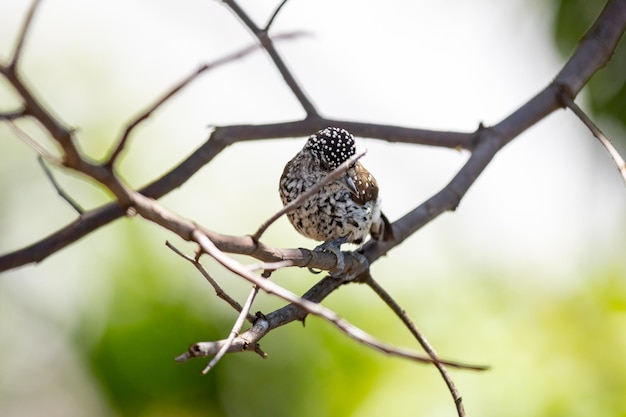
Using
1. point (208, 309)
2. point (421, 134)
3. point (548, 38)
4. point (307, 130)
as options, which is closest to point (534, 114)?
point (421, 134)

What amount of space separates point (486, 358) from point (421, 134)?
1.54m

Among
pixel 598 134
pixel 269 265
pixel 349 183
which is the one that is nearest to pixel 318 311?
pixel 269 265

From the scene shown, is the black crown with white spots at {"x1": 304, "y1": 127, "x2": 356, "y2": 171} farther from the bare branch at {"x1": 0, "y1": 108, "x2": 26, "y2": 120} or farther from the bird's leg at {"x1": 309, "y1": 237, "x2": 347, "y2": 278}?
the bare branch at {"x1": 0, "y1": 108, "x2": 26, "y2": 120}

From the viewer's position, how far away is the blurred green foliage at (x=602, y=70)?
3826 mm

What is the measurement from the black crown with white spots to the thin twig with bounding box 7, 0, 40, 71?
3.69ft

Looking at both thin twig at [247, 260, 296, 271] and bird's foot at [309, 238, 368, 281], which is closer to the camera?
thin twig at [247, 260, 296, 271]

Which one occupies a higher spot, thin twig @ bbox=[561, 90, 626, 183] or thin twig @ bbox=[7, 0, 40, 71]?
thin twig @ bbox=[7, 0, 40, 71]

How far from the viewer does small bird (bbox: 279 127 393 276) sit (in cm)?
192

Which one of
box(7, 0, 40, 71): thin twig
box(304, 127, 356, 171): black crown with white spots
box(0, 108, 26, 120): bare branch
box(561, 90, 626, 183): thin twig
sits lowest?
box(304, 127, 356, 171): black crown with white spots

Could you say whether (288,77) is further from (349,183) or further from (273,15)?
(349,183)

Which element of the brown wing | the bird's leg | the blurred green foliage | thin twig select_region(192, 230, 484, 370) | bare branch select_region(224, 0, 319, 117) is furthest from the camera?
the blurred green foliage

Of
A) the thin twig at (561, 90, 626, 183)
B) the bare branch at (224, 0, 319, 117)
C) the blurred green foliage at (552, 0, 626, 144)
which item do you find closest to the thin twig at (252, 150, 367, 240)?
the thin twig at (561, 90, 626, 183)

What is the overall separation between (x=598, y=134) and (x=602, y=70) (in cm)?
210

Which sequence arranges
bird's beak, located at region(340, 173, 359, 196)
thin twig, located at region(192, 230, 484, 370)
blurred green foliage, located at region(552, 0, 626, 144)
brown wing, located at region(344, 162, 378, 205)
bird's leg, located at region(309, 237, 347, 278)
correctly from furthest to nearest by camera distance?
blurred green foliage, located at region(552, 0, 626, 144) → brown wing, located at region(344, 162, 378, 205) → bird's beak, located at region(340, 173, 359, 196) → bird's leg, located at region(309, 237, 347, 278) → thin twig, located at region(192, 230, 484, 370)
